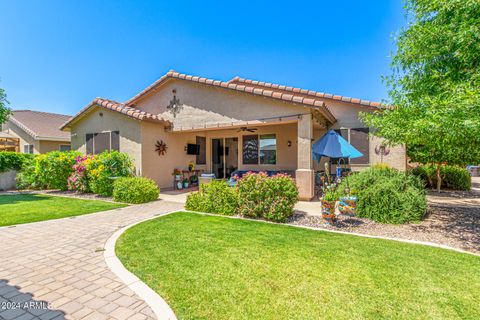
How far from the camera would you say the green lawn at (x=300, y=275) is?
2.88 meters

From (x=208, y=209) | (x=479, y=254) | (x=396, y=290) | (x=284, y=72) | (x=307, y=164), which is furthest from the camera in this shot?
(x=284, y=72)

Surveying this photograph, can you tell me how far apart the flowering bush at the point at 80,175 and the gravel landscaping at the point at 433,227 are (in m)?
10.5

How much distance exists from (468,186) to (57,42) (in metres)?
25.4

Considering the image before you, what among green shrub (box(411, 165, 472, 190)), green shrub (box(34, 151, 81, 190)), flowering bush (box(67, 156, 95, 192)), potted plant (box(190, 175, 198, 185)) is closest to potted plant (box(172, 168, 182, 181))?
potted plant (box(190, 175, 198, 185))

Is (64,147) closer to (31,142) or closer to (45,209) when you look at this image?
(31,142)

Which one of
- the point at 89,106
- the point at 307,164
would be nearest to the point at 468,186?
the point at 307,164

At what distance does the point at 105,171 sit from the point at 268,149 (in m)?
8.75

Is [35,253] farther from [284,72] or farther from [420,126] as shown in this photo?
[284,72]

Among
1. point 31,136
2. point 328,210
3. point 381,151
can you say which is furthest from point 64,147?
point 381,151

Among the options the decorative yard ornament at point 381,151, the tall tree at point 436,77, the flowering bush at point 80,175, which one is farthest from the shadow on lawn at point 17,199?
the decorative yard ornament at point 381,151

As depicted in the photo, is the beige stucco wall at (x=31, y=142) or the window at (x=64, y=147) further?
the window at (x=64, y=147)

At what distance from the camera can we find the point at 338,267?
13.0ft

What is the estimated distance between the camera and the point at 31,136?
20.1 metres

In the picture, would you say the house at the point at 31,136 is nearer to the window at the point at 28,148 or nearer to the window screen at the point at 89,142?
the window at the point at 28,148
